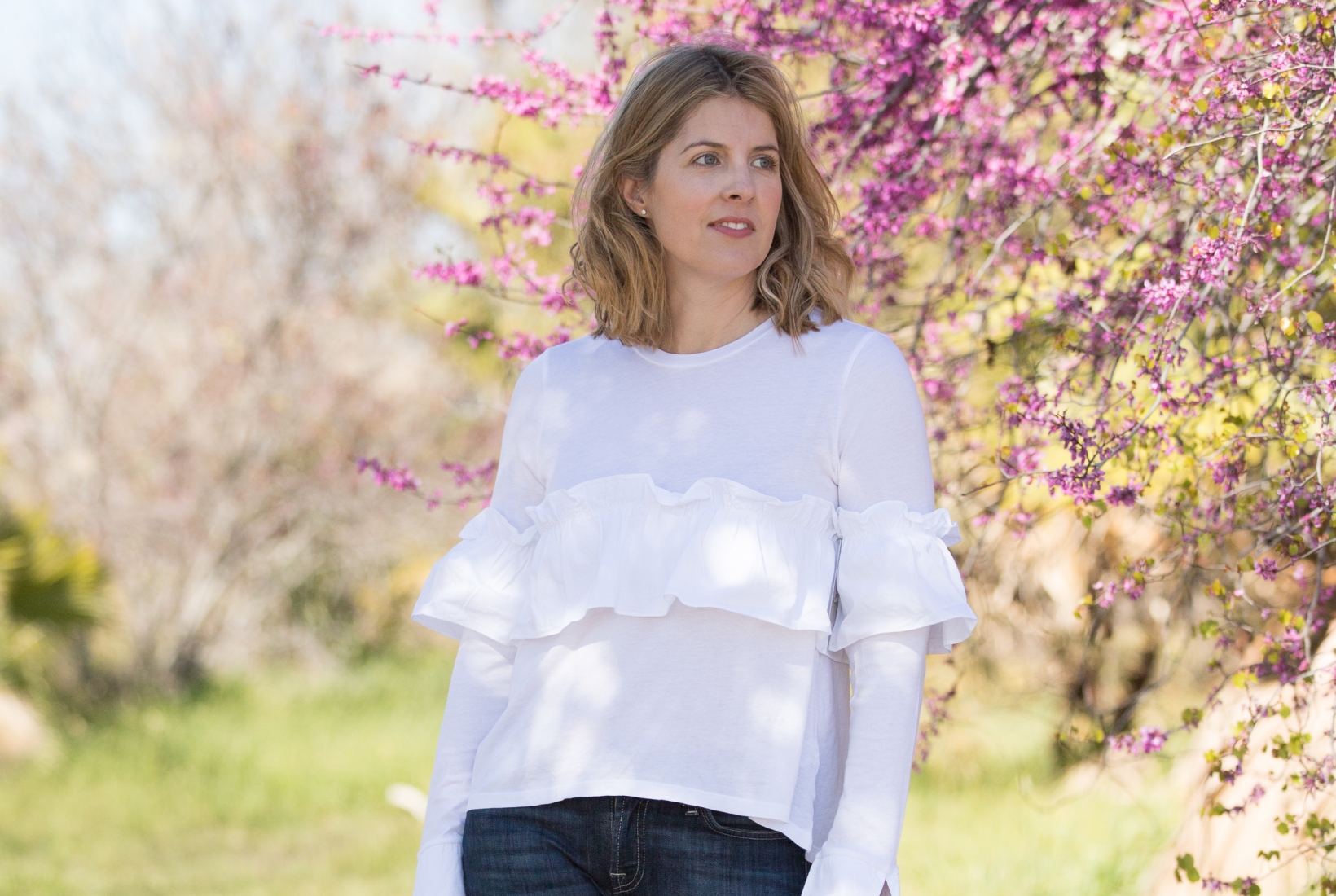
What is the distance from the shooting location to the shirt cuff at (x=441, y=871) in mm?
1785

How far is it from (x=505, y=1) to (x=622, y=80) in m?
13.5

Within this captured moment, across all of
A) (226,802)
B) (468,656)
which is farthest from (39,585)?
(468,656)

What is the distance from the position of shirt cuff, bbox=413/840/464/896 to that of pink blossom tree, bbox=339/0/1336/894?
1045 mm

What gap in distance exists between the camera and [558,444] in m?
1.90

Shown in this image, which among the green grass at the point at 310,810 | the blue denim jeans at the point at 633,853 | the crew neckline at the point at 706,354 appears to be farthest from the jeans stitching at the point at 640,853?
the green grass at the point at 310,810

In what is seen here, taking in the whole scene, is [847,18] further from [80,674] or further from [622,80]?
[80,674]

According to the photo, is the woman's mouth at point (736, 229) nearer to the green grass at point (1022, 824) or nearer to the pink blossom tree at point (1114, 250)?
the pink blossom tree at point (1114, 250)

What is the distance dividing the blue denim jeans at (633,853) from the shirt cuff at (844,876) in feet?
0.25

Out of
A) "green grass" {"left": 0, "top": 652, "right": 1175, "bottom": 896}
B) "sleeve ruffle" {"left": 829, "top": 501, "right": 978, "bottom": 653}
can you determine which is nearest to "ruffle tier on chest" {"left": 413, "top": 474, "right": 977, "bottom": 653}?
"sleeve ruffle" {"left": 829, "top": 501, "right": 978, "bottom": 653}

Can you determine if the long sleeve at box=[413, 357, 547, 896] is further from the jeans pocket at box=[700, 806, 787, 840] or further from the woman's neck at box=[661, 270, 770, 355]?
the jeans pocket at box=[700, 806, 787, 840]

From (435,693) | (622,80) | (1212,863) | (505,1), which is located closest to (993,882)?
(1212,863)

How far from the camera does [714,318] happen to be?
187 cm

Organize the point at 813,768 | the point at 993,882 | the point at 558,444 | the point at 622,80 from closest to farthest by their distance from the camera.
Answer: the point at 813,768 < the point at 558,444 < the point at 622,80 < the point at 993,882

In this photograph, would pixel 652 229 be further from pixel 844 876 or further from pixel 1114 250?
pixel 1114 250
